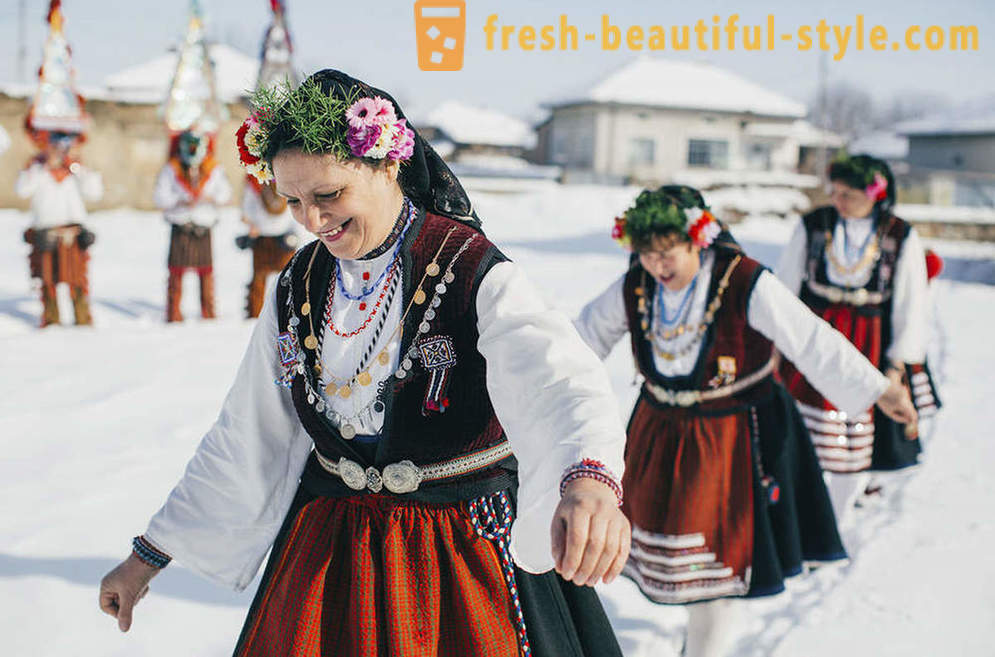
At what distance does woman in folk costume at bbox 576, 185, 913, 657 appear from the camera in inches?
124

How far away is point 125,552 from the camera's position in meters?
3.93

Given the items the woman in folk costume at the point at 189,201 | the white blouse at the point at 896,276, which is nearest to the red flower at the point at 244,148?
the white blouse at the point at 896,276

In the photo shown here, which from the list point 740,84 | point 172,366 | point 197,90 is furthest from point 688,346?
point 740,84

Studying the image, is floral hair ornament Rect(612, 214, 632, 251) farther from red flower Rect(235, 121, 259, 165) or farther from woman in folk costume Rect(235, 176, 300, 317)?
woman in folk costume Rect(235, 176, 300, 317)

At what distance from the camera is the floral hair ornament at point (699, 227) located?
3219 mm

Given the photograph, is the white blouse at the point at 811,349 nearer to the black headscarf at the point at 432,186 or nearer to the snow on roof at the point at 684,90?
the black headscarf at the point at 432,186

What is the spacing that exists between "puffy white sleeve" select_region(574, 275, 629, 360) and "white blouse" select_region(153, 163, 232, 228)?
6.06 metres

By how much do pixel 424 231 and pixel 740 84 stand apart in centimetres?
3844

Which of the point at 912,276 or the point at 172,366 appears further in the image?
the point at 172,366

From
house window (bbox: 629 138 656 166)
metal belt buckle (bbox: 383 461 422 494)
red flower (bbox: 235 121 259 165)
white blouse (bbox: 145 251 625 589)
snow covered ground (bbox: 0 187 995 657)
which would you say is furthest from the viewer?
house window (bbox: 629 138 656 166)

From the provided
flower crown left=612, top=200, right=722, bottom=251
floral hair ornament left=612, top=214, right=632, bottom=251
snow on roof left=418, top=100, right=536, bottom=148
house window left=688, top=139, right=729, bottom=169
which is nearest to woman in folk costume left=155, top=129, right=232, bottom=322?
floral hair ornament left=612, top=214, right=632, bottom=251

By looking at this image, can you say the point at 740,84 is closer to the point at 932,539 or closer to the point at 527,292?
the point at 932,539

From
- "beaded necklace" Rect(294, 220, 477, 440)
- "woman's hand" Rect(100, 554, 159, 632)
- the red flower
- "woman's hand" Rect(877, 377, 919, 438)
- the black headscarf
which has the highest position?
the red flower

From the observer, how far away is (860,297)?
480cm
